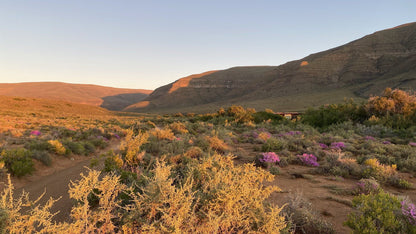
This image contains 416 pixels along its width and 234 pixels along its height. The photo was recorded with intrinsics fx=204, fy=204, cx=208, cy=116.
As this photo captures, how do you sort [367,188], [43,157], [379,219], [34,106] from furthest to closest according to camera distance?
[34,106]
[43,157]
[367,188]
[379,219]

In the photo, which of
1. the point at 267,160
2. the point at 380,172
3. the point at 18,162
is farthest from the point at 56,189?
the point at 380,172

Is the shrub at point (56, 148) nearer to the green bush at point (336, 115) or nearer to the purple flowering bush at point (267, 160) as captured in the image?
the purple flowering bush at point (267, 160)

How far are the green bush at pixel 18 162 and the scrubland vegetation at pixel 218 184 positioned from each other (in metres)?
0.03

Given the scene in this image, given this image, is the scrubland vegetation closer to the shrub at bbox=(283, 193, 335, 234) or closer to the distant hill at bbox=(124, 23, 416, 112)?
the shrub at bbox=(283, 193, 335, 234)

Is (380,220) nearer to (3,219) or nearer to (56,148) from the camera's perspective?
(3,219)

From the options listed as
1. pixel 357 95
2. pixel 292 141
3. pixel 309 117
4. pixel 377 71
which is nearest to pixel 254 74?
pixel 377 71

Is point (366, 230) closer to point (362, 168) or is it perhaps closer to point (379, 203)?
point (379, 203)

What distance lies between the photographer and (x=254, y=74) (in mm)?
158375

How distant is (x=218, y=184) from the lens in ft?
11.4

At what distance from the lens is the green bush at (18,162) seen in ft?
22.8

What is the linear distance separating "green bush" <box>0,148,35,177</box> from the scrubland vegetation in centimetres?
3

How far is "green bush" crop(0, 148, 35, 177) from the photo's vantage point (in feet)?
22.8

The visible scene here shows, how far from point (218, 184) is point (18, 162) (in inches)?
303

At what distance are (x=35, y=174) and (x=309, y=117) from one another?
21963mm
